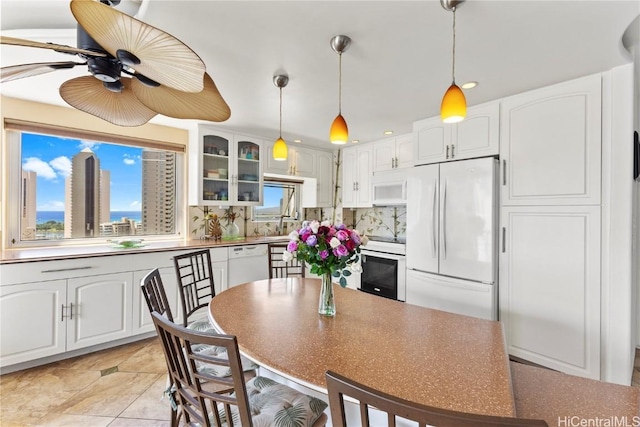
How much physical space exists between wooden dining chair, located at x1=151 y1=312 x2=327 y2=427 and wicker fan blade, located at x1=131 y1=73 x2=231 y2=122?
984mm

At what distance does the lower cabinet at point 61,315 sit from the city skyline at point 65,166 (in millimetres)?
990

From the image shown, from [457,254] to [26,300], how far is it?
349cm

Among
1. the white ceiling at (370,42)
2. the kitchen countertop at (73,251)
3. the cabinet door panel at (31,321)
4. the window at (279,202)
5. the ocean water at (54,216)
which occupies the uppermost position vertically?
the white ceiling at (370,42)

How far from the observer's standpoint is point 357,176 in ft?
13.7

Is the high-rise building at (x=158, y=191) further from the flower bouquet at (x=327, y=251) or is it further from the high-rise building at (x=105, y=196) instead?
the flower bouquet at (x=327, y=251)

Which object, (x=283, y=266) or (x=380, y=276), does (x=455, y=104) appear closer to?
(x=283, y=266)

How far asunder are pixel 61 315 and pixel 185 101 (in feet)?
7.14

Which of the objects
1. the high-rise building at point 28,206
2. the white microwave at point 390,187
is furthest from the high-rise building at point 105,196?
the white microwave at point 390,187

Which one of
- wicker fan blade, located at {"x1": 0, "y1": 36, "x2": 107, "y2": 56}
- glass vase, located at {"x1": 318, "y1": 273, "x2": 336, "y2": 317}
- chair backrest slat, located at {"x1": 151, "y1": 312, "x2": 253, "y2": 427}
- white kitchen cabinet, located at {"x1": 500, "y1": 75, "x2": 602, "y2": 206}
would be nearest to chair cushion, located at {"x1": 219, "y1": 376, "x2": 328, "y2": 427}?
chair backrest slat, located at {"x1": 151, "y1": 312, "x2": 253, "y2": 427}

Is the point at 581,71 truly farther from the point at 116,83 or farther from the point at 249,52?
the point at 116,83

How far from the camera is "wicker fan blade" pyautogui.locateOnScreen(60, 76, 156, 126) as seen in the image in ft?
4.34

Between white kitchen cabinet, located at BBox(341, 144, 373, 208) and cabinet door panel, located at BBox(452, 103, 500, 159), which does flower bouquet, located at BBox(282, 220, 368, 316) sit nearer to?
cabinet door panel, located at BBox(452, 103, 500, 159)

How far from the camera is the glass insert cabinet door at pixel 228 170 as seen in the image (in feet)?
11.1

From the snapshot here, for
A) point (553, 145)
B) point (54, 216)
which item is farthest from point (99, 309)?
point (553, 145)
